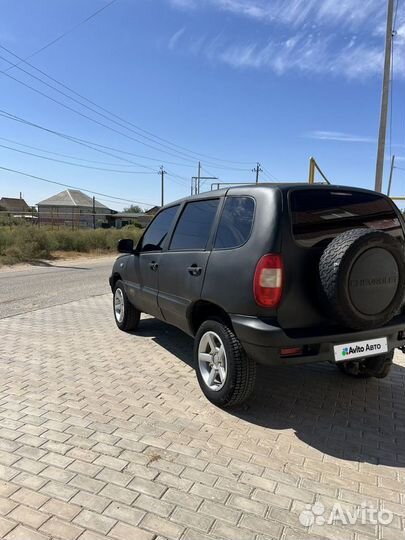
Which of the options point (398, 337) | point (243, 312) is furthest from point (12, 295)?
point (398, 337)

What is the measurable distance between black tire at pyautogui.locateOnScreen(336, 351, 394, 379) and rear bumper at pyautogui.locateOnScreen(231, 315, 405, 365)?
2.63 ft

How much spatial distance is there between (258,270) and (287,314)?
1.27 feet

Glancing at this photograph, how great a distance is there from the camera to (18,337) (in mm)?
5938

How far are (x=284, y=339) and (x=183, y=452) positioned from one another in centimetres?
107

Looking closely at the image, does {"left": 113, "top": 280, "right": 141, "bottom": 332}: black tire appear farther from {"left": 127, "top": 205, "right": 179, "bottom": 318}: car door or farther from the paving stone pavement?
the paving stone pavement

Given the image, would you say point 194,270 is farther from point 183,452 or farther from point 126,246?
point 126,246

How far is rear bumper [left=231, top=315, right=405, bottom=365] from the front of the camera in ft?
9.97

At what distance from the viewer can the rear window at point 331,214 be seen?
3219 mm

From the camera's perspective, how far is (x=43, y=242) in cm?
2256

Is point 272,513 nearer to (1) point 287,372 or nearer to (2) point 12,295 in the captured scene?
(1) point 287,372

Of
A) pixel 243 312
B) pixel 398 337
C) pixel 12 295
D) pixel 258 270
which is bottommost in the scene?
pixel 12 295

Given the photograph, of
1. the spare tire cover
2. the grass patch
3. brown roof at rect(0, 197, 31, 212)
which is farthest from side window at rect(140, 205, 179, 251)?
brown roof at rect(0, 197, 31, 212)

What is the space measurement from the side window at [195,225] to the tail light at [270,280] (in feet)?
2.98

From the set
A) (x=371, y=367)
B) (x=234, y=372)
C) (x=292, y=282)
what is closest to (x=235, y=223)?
(x=292, y=282)
